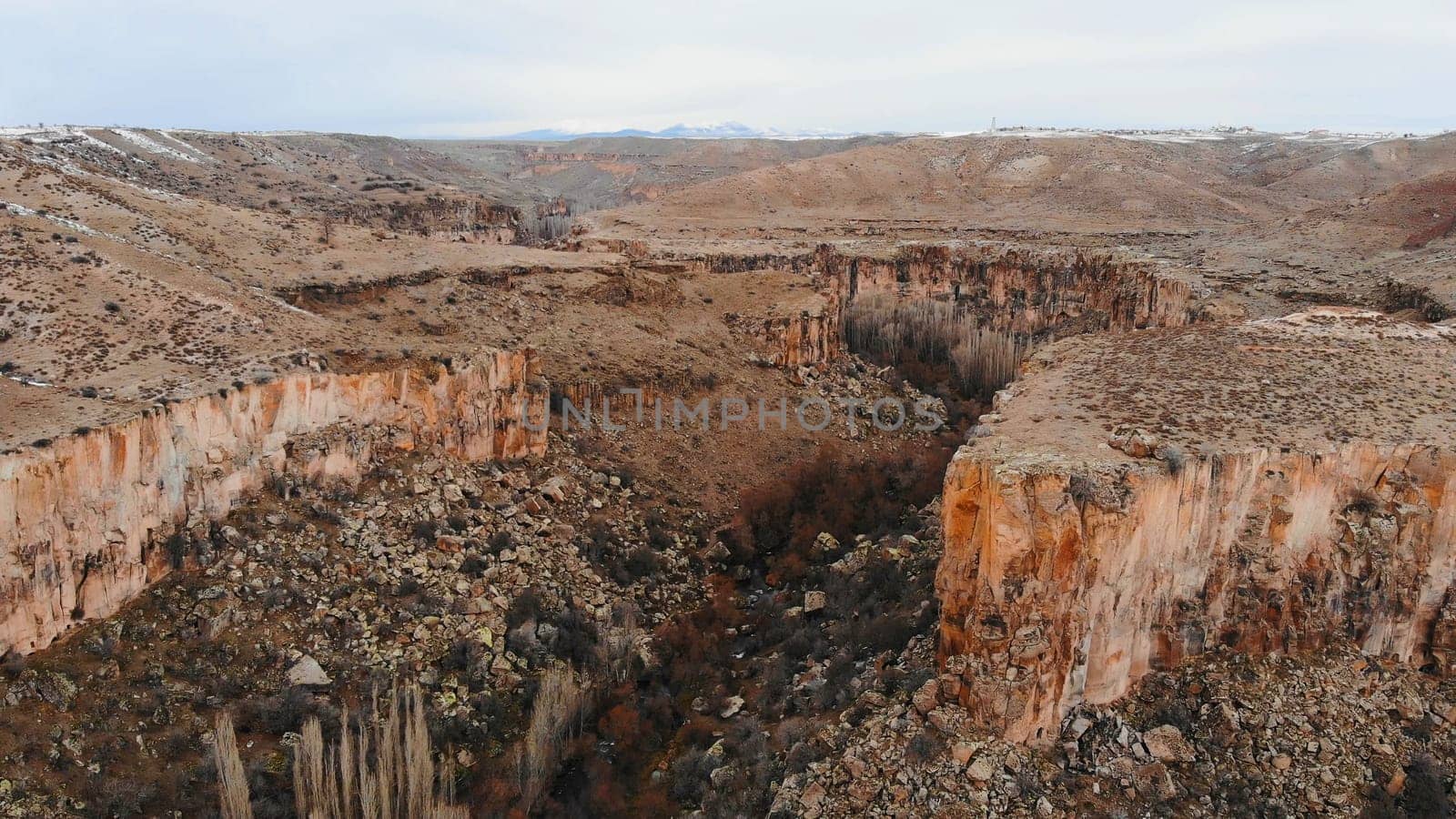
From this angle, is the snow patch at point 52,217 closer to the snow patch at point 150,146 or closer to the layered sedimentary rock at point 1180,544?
the layered sedimentary rock at point 1180,544

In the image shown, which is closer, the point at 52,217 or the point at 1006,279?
the point at 52,217

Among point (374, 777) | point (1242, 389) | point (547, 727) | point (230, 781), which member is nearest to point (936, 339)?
point (1242, 389)

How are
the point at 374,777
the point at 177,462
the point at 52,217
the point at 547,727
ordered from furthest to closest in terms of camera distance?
1. the point at 52,217
2. the point at 177,462
3. the point at 547,727
4. the point at 374,777

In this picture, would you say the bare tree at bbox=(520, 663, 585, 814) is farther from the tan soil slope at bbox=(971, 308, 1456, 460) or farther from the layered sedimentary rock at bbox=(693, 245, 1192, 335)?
the layered sedimentary rock at bbox=(693, 245, 1192, 335)

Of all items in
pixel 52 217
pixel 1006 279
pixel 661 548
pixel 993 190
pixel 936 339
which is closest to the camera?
pixel 661 548

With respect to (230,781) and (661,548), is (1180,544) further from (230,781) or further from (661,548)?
(230,781)

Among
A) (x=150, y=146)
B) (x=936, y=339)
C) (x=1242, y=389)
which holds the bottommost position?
(x=936, y=339)

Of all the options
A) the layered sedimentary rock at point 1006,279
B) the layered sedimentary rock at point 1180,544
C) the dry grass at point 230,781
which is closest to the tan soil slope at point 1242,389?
the layered sedimentary rock at point 1180,544
